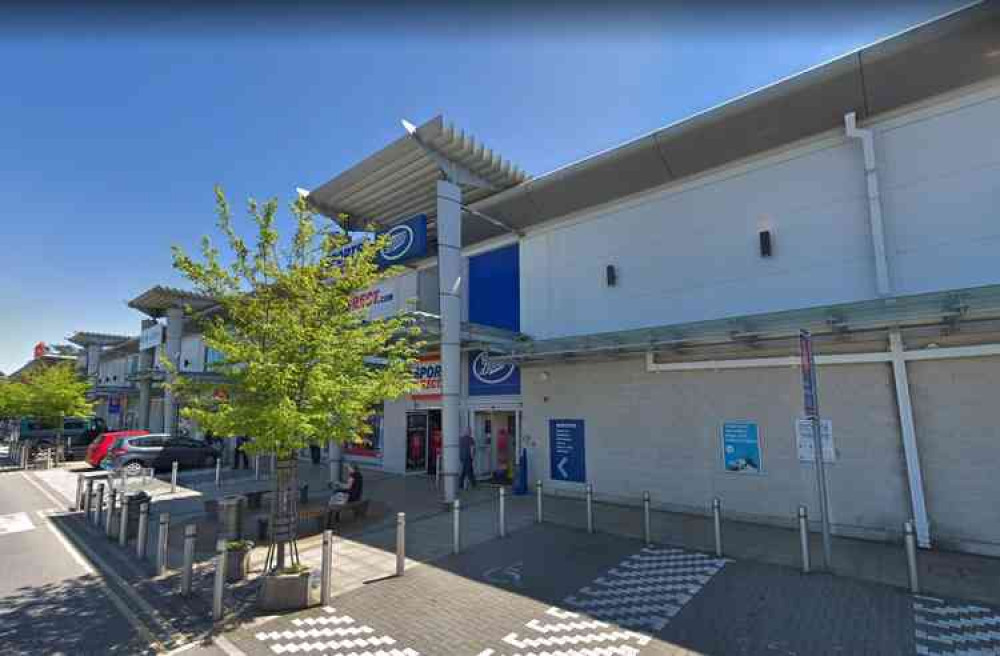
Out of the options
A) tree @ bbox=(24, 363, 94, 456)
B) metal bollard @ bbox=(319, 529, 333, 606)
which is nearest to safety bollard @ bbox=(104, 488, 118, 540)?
metal bollard @ bbox=(319, 529, 333, 606)

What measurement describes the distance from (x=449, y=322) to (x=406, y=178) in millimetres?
5085

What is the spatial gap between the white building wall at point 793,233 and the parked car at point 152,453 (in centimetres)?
1623

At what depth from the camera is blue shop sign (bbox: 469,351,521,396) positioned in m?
15.0

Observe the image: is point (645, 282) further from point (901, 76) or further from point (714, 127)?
point (901, 76)

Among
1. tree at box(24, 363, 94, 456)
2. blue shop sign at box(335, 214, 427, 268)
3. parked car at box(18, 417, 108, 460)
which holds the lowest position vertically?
parked car at box(18, 417, 108, 460)

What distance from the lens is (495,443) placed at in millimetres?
16156

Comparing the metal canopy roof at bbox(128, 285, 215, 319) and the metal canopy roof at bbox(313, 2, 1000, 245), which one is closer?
the metal canopy roof at bbox(313, 2, 1000, 245)

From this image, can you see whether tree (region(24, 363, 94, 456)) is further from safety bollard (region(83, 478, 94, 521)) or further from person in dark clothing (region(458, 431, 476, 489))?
person in dark clothing (region(458, 431, 476, 489))

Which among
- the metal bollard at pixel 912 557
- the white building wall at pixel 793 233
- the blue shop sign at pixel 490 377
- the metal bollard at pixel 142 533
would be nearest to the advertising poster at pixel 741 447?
the white building wall at pixel 793 233

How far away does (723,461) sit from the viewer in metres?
10.2

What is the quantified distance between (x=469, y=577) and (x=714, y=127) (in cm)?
1030

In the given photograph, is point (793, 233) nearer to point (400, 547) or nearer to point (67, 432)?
point (400, 547)

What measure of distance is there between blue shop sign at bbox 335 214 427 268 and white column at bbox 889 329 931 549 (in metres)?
11.3

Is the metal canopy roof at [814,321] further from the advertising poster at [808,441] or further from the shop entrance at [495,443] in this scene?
the shop entrance at [495,443]
